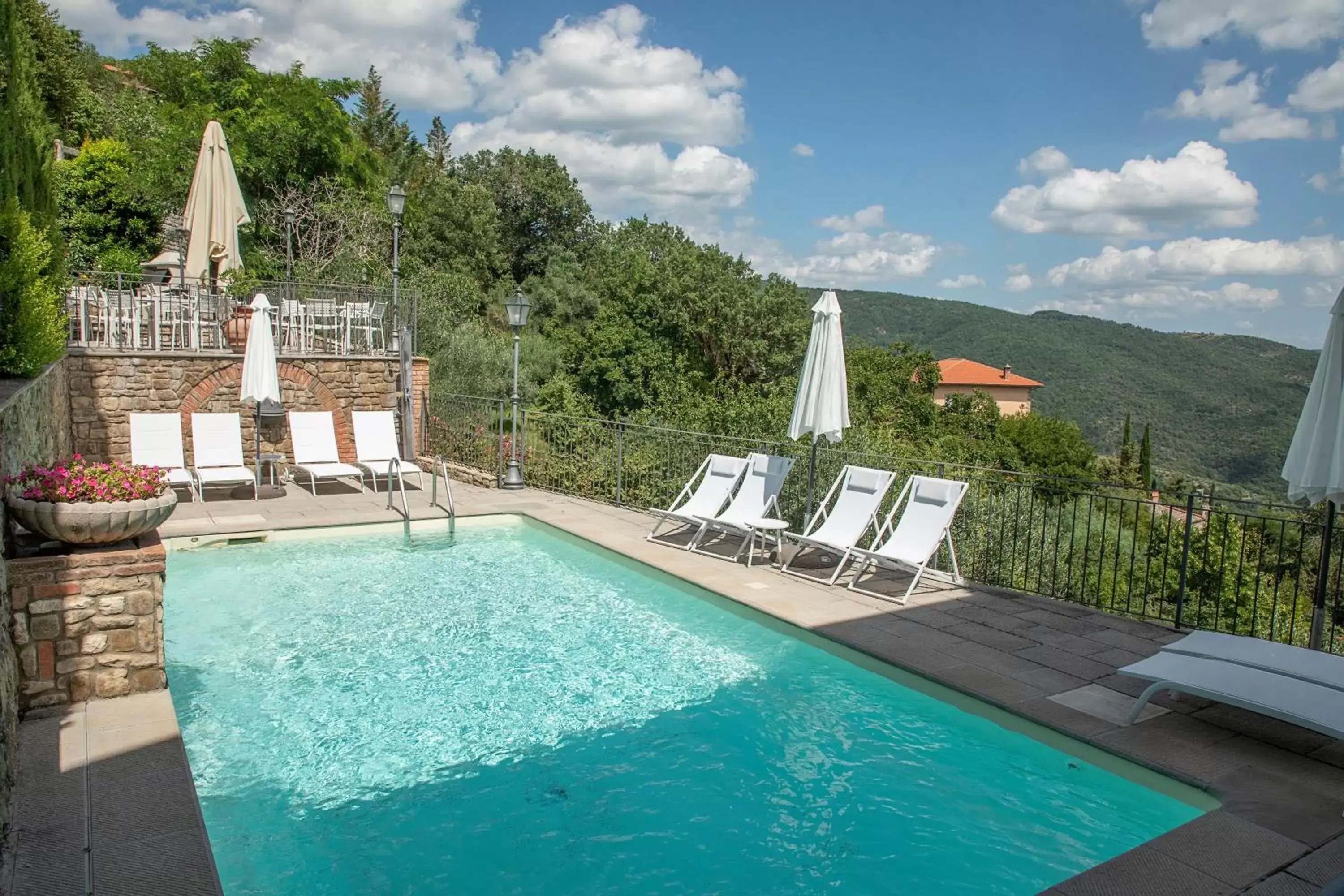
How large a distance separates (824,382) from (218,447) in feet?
25.5

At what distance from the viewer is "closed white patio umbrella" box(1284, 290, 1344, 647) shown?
4730mm

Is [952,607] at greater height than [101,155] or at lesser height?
lesser

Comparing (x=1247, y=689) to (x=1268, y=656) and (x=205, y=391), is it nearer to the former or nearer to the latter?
(x=1268, y=656)

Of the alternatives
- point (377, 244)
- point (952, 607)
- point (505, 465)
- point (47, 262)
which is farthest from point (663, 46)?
point (952, 607)

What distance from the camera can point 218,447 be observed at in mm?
10945

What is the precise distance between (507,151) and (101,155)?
2152cm

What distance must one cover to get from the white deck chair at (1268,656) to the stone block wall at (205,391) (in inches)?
426

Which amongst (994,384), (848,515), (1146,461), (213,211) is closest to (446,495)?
(213,211)

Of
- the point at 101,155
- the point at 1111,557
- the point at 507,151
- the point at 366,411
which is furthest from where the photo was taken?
the point at 507,151

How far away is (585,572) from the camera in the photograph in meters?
8.12

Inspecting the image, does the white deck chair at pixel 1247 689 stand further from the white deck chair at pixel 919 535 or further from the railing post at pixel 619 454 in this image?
the railing post at pixel 619 454

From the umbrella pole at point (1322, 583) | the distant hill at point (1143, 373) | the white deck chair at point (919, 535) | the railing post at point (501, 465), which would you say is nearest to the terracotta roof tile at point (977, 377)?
the distant hill at point (1143, 373)

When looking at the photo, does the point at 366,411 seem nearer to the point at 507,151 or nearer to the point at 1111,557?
the point at 1111,557

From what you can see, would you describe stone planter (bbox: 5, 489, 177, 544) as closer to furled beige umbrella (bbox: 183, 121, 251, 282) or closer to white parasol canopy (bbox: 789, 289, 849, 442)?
white parasol canopy (bbox: 789, 289, 849, 442)
